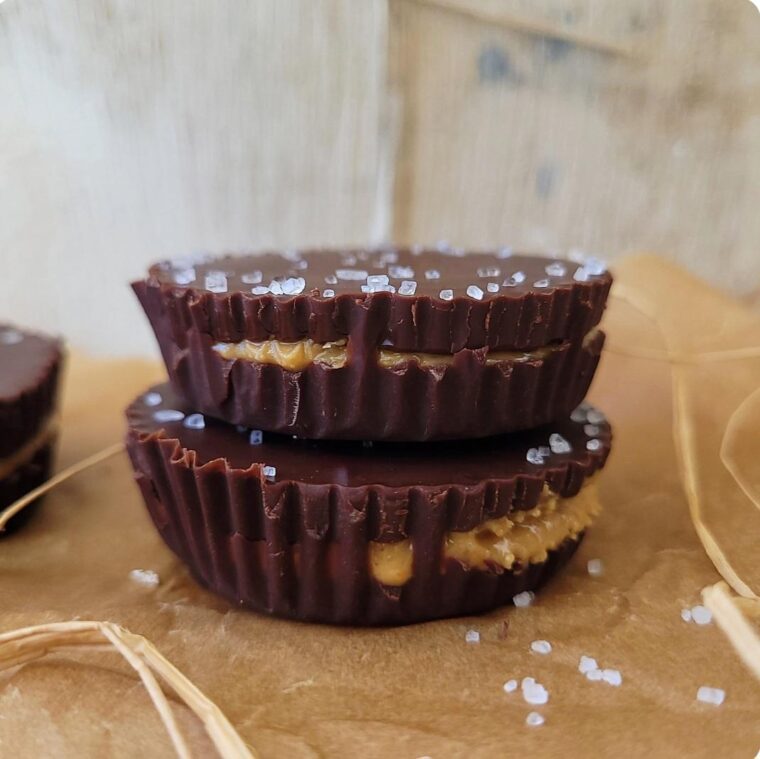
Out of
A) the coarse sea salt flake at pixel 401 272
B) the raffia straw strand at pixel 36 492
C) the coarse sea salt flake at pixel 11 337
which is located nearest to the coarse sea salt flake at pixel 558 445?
the coarse sea salt flake at pixel 401 272

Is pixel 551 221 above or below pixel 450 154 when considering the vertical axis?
below

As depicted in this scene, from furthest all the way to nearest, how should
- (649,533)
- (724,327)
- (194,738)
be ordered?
(724,327) → (649,533) → (194,738)

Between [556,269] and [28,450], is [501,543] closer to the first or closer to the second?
[556,269]

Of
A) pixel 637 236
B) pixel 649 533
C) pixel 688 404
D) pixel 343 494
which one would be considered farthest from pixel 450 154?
pixel 343 494

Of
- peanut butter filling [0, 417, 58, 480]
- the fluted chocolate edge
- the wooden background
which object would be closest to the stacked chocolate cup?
the fluted chocolate edge

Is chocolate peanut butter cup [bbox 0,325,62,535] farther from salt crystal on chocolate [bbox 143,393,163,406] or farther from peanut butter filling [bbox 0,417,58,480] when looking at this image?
salt crystal on chocolate [bbox 143,393,163,406]

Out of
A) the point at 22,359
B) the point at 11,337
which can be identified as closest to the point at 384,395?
the point at 22,359

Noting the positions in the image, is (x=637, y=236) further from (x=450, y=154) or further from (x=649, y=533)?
(x=649, y=533)
